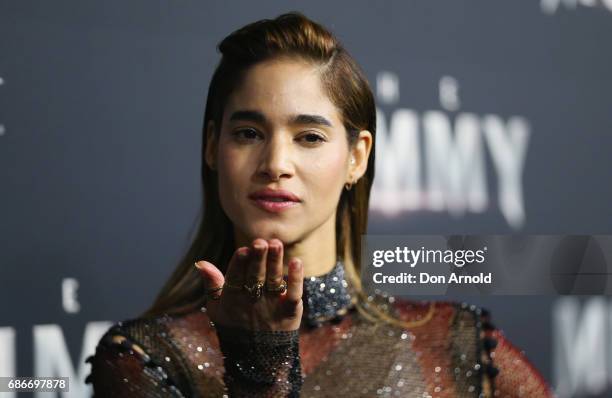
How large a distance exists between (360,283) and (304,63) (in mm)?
446

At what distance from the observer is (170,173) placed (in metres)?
1.58

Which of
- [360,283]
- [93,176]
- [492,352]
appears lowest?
[492,352]

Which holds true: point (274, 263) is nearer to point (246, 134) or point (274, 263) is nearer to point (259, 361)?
point (259, 361)

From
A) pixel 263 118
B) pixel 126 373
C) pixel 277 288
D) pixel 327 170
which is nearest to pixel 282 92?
pixel 263 118

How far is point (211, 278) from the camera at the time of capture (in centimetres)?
112

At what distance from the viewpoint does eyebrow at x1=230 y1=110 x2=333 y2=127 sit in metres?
1.37

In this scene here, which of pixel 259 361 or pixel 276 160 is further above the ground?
pixel 276 160

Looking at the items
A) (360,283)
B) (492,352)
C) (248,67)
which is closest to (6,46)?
(248,67)

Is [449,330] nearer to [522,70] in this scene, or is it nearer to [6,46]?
[522,70]

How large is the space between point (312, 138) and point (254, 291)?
37cm

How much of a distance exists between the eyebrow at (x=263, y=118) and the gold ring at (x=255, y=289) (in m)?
0.36

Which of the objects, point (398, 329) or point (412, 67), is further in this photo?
point (412, 67)

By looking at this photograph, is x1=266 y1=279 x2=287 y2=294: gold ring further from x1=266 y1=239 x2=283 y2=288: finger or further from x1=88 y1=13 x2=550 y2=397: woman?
x1=88 y1=13 x2=550 y2=397: woman

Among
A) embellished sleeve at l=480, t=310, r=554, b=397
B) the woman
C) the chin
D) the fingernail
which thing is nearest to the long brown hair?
the woman
